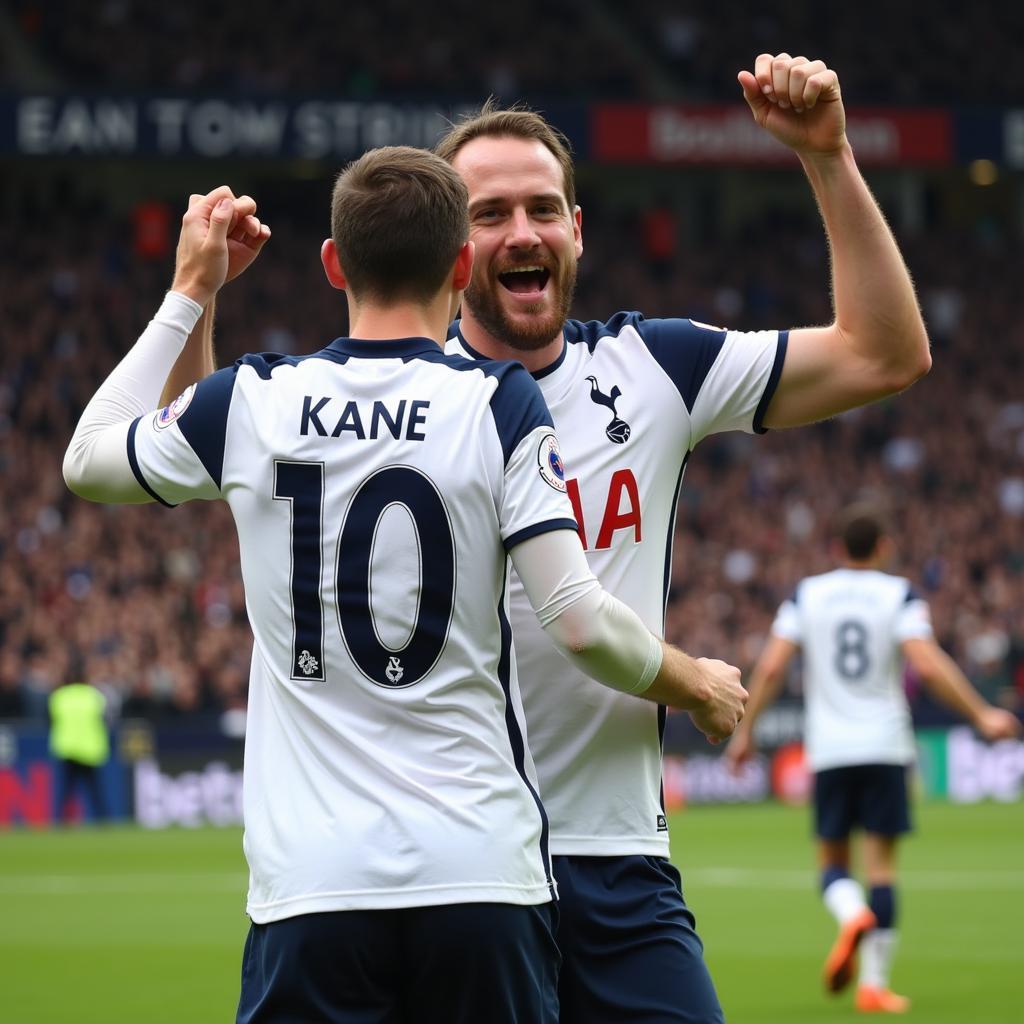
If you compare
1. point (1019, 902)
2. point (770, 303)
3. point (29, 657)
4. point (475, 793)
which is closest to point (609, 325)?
point (475, 793)

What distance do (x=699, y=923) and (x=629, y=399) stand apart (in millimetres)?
9022

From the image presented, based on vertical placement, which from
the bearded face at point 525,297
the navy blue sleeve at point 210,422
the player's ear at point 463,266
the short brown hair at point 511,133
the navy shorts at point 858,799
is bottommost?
the navy shorts at point 858,799

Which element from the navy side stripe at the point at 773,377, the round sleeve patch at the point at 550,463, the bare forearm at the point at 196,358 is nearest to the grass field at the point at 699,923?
the navy side stripe at the point at 773,377

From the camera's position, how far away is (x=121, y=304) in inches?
1203

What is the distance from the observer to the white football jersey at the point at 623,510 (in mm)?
3904

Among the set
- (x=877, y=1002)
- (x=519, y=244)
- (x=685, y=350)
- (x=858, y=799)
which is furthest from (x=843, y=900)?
(x=519, y=244)

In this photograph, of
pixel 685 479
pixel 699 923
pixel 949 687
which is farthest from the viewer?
pixel 685 479

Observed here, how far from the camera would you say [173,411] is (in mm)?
3424

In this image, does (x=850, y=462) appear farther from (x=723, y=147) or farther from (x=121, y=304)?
(x=121, y=304)

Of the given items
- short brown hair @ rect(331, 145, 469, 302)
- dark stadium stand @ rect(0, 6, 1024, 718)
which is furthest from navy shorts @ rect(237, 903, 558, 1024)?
dark stadium stand @ rect(0, 6, 1024, 718)

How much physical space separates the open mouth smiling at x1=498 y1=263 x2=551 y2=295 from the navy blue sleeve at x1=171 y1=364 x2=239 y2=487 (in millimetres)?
856

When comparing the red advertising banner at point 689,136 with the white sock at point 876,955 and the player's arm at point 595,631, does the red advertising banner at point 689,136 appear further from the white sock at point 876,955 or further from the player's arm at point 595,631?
the player's arm at point 595,631

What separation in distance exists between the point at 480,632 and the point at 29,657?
2144 cm

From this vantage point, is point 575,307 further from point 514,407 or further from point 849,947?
point 514,407
